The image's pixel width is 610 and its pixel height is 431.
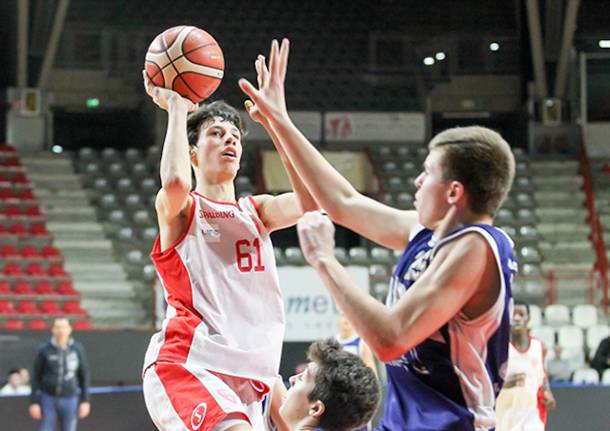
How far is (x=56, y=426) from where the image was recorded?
11.1m

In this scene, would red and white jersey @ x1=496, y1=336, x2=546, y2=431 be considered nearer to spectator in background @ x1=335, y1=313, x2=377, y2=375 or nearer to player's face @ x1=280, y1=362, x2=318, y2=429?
spectator in background @ x1=335, y1=313, x2=377, y2=375

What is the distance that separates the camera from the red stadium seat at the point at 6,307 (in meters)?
14.7

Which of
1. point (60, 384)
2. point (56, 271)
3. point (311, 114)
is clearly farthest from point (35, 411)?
point (311, 114)

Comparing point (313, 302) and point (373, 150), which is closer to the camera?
point (313, 302)

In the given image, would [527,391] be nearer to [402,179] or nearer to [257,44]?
[402,179]

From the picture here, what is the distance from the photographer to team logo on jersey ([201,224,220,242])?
14.7ft

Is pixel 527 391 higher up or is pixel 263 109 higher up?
pixel 263 109

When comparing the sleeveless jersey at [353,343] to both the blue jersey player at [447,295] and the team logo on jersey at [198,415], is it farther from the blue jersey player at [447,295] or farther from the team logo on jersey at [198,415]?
the blue jersey player at [447,295]

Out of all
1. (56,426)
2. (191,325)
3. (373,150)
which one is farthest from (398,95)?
(191,325)

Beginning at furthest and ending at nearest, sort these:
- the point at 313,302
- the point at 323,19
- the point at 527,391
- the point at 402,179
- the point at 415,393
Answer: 1. the point at 323,19
2. the point at 402,179
3. the point at 313,302
4. the point at 527,391
5. the point at 415,393

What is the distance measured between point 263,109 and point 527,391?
4.81m

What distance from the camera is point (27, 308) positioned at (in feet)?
49.1

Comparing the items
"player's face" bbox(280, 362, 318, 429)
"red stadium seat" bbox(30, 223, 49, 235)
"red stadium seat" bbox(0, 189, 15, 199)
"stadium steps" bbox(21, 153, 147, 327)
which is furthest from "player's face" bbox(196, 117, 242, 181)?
"red stadium seat" bbox(0, 189, 15, 199)

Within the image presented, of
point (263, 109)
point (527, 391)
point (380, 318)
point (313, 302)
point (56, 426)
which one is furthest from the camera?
point (313, 302)
